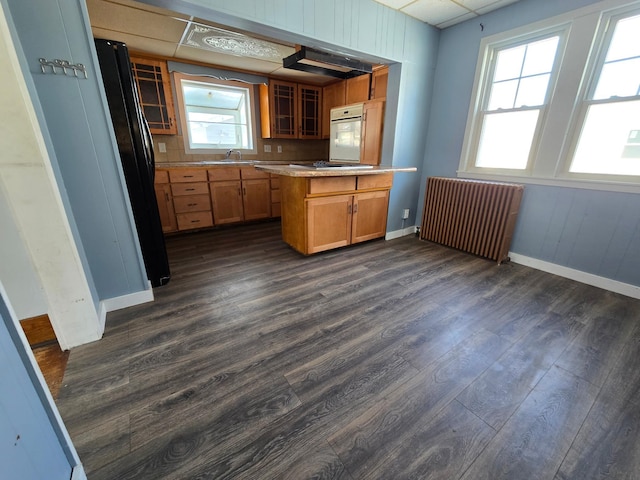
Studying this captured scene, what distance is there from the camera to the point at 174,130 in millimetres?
3693

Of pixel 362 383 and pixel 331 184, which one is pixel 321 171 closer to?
pixel 331 184

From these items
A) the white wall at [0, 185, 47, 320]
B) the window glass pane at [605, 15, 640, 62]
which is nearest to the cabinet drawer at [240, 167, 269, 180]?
the white wall at [0, 185, 47, 320]

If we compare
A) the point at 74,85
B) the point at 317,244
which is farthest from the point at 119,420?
the point at 317,244

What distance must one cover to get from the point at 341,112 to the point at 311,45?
169cm

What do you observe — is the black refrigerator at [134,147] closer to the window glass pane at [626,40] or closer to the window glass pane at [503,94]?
the window glass pane at [503,94]

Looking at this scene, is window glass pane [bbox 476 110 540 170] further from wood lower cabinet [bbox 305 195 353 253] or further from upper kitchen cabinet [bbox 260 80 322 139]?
upper kitchen cabinet [bbox 260 80 322 139]

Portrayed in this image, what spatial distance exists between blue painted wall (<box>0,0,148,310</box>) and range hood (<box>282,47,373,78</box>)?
1.38 m

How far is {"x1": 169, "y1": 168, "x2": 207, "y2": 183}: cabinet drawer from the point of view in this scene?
11.3 feet

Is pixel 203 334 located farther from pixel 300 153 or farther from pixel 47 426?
pixel 300 153

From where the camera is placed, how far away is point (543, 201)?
2.58 meters

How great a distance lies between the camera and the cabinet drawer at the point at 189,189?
350 centimetres

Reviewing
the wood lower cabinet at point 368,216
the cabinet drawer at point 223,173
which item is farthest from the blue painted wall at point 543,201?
the cabinet drawer at point 223,173

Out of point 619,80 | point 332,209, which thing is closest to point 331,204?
point 332,209

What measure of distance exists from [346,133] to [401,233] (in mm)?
1718
